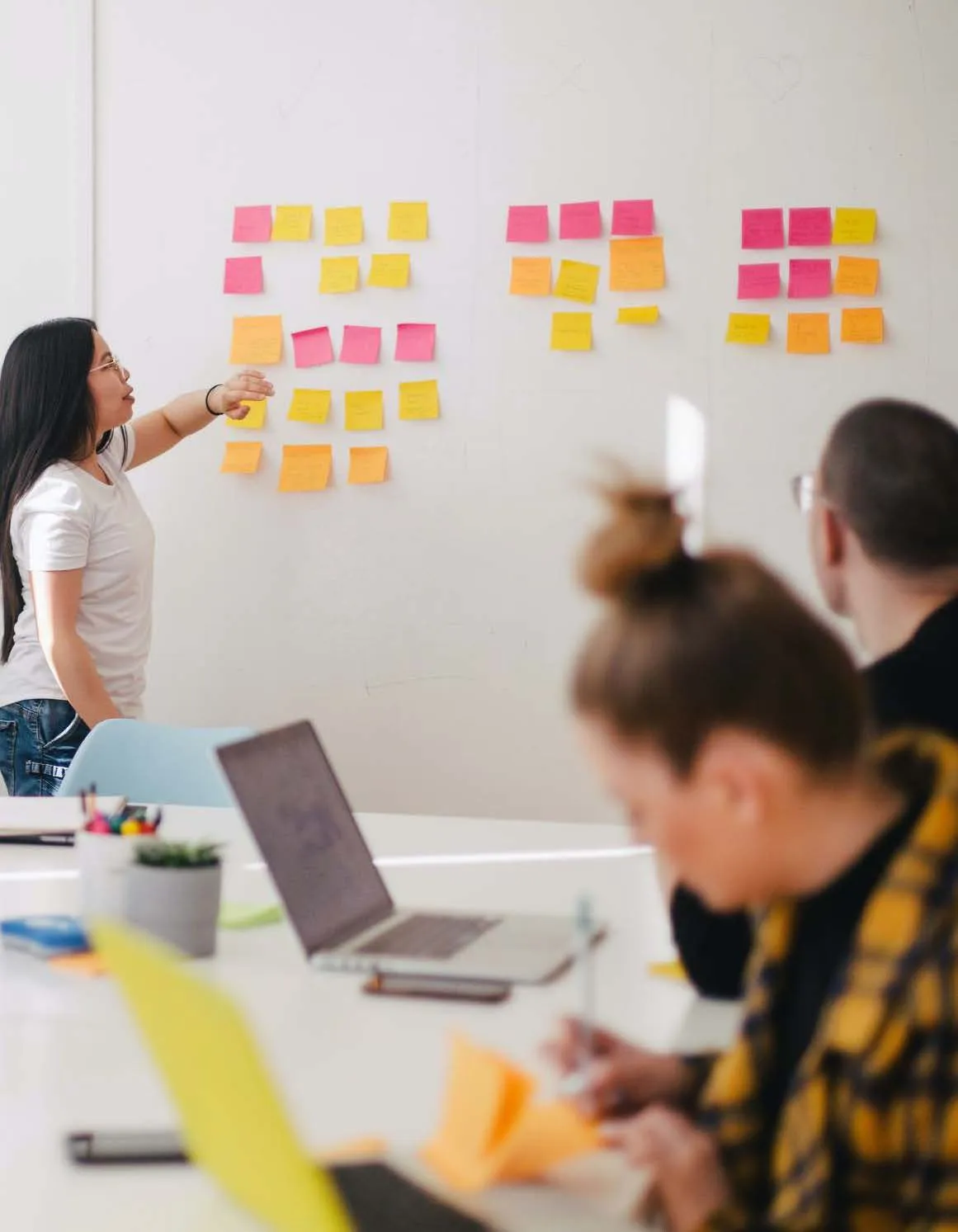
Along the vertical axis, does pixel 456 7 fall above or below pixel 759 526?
above

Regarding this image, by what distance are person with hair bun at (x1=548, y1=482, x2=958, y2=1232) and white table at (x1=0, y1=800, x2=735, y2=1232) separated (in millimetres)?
135

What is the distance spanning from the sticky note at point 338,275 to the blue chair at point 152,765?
123 centimetres

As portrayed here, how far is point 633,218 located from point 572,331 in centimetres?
28

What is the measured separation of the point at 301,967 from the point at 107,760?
113 cm

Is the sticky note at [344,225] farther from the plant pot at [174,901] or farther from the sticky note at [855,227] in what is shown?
the plant pot at [174,901]

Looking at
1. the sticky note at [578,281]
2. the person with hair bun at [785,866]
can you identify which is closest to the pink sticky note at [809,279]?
the sticky note at [578,281]

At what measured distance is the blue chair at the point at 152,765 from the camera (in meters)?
2.49

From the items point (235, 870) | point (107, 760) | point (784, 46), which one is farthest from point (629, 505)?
point (784, 46)

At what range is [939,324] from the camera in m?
3.12

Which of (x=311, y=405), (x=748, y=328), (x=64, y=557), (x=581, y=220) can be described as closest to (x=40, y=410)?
(x=64, y=557)

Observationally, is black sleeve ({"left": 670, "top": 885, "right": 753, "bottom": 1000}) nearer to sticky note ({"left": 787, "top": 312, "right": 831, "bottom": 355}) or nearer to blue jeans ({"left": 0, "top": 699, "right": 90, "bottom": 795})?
blue jeans ({"left": 0, "top": 699, "right": 90, "bottom": 795})

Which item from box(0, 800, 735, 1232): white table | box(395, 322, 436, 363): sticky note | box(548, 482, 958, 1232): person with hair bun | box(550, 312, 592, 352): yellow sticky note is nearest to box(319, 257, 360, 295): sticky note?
box(395, 322, 436, 363): sticky note

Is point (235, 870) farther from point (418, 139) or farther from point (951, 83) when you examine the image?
point (951, 83)

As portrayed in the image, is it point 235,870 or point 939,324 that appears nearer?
point 235,870
